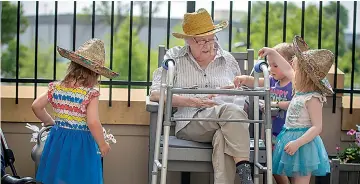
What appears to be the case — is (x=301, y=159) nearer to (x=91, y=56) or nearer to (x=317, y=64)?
(x=317, y=64)

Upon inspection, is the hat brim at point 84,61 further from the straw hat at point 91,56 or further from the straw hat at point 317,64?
the straw hat at point 317,64

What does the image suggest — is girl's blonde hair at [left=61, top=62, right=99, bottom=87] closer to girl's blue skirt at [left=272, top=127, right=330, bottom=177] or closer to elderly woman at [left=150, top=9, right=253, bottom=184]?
elderly woman at [left=150, top=9, right=253, bottom=184]

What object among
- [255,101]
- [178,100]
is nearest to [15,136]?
[178,100]

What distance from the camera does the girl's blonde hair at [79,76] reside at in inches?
171

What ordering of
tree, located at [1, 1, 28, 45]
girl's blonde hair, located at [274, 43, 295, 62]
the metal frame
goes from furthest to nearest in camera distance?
tree, located at [1, 1, 28, 45], girl's blonde hair, located at [274, 43, 295, 62], the metal frame

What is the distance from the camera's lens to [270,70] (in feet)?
16.2

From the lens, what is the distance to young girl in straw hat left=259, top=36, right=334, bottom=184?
4.54m

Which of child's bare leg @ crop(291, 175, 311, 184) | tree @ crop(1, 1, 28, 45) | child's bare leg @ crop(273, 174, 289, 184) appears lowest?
child's bare leg @ crop(273, 174, 289, 184)

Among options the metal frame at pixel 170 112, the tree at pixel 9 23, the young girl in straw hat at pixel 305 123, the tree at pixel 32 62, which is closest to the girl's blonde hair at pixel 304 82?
the young girl in straw hat at pixel 305 123

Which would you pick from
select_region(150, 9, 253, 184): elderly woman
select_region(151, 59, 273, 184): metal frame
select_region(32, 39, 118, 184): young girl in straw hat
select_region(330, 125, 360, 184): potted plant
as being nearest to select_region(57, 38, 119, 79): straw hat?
select_region(32, 39, 118, 184): young girl in straw hat

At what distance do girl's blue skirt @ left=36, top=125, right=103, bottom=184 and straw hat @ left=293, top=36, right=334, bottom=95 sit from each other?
1.24m

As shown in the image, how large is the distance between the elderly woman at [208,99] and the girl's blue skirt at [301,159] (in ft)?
0.80

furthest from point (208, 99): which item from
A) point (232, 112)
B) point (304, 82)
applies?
point (304, 82)

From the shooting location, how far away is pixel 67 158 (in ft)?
14.3
